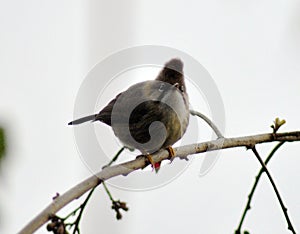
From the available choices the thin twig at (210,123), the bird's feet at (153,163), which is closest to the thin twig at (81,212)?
the bird's feet at (153,163)

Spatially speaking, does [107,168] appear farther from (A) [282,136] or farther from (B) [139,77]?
(A) [282,136]

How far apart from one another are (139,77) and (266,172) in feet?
1.18

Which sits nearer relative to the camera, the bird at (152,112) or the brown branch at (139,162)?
the brown branch at (139,162)

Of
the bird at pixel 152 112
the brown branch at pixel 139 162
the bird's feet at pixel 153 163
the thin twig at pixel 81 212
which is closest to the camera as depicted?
the brown branch at pixel 139 162

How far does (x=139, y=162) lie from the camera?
140 centimetres

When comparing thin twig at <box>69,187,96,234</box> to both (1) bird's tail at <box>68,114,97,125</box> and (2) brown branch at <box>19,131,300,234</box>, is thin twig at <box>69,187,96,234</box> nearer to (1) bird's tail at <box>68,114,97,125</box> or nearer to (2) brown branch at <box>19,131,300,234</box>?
(2) brown branch at <box>19,131,300,234</box>

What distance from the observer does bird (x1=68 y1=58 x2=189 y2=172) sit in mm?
1693

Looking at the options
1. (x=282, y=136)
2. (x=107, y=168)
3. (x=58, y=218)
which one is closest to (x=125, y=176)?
(x=107, y=168)

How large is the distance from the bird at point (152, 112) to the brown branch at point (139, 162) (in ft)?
0.33

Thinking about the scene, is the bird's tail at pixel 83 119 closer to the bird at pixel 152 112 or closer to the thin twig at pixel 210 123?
the bird at pixel 152 112

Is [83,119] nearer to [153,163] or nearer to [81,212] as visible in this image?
[153,163]

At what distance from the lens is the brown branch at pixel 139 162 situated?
104 centimetres

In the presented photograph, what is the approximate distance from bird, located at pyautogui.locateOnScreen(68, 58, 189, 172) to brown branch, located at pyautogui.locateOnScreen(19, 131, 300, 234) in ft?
0.33

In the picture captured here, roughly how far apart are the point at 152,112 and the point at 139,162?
0.40 meters
